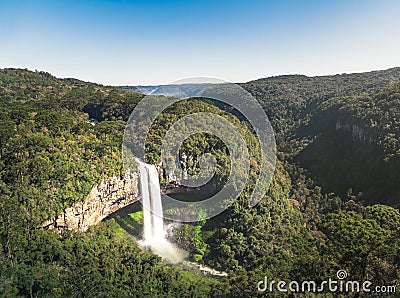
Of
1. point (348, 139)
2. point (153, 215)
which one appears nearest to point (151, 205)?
point (153, 215)

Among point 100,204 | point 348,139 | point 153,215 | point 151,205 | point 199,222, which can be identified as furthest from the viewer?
point 348,139

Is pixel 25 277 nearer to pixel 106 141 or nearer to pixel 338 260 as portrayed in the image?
pixel 106 141

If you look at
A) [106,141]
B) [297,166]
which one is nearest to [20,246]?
[106,141]

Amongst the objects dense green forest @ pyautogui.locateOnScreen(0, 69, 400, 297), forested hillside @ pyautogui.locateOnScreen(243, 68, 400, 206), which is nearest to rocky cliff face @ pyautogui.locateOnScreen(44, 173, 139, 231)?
dense green forest @ pyautogui.locateOnScreen(0, 69, 400, 297)

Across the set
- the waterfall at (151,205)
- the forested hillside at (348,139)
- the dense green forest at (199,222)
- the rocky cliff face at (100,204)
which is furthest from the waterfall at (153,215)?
the forested hillside at (348,139)

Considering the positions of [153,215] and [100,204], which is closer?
[100,204]

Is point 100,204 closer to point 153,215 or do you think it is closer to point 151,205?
point 151,205
